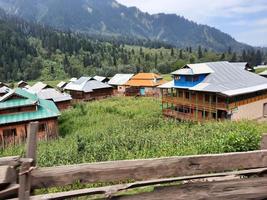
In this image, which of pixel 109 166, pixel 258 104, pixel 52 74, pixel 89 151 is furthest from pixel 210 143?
pixel 52 74

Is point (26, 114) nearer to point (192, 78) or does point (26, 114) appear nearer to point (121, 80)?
point (192, 78)

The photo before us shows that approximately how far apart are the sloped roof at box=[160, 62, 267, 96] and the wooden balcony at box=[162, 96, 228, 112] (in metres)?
1.57

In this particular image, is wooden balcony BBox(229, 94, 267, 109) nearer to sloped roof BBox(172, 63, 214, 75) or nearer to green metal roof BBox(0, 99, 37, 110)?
sloped roof BBox(172, 63, 214, 75)

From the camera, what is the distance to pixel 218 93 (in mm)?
31000

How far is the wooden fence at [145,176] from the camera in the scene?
3316mm

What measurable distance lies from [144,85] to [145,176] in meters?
63.8

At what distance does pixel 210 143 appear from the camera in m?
11.1

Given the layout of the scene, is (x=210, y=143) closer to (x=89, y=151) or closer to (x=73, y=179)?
(x=89, y=151)

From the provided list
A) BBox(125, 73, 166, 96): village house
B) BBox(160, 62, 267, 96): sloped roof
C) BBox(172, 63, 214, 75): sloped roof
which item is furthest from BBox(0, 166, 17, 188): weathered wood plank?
BBox(125, 73, 166, 96): village house

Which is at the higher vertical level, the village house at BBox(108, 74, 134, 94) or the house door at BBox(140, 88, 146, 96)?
the village house at BBox(108, 74, 134, 94)

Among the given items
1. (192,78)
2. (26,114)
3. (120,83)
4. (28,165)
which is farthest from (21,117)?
(120,83)

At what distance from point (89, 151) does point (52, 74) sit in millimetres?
124570

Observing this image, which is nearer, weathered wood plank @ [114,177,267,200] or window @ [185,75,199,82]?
weathered wood plank @ [114,177,267,200]

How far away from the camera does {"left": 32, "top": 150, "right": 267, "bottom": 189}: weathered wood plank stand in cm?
342
